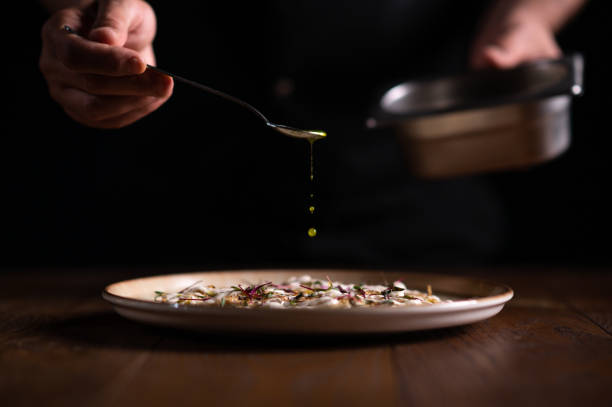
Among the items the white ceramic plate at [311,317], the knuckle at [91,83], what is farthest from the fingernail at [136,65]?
the white ceramic plate at [311,317]

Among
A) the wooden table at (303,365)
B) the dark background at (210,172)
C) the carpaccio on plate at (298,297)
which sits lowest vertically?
the wooden table at (303,365)

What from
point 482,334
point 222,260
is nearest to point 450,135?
point 482,334

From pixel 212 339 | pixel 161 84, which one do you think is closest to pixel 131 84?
pixel 161 84

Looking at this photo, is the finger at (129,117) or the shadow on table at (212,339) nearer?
the shadow on table at (212,339)

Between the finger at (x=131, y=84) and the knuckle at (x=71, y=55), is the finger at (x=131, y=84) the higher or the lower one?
the lower one

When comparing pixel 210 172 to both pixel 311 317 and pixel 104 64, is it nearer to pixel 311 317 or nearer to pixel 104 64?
pixel 104 64

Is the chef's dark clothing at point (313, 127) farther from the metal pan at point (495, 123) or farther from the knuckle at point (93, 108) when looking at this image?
the knuckle at point (93, 108)

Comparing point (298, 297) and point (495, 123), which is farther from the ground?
point (495, 123)
